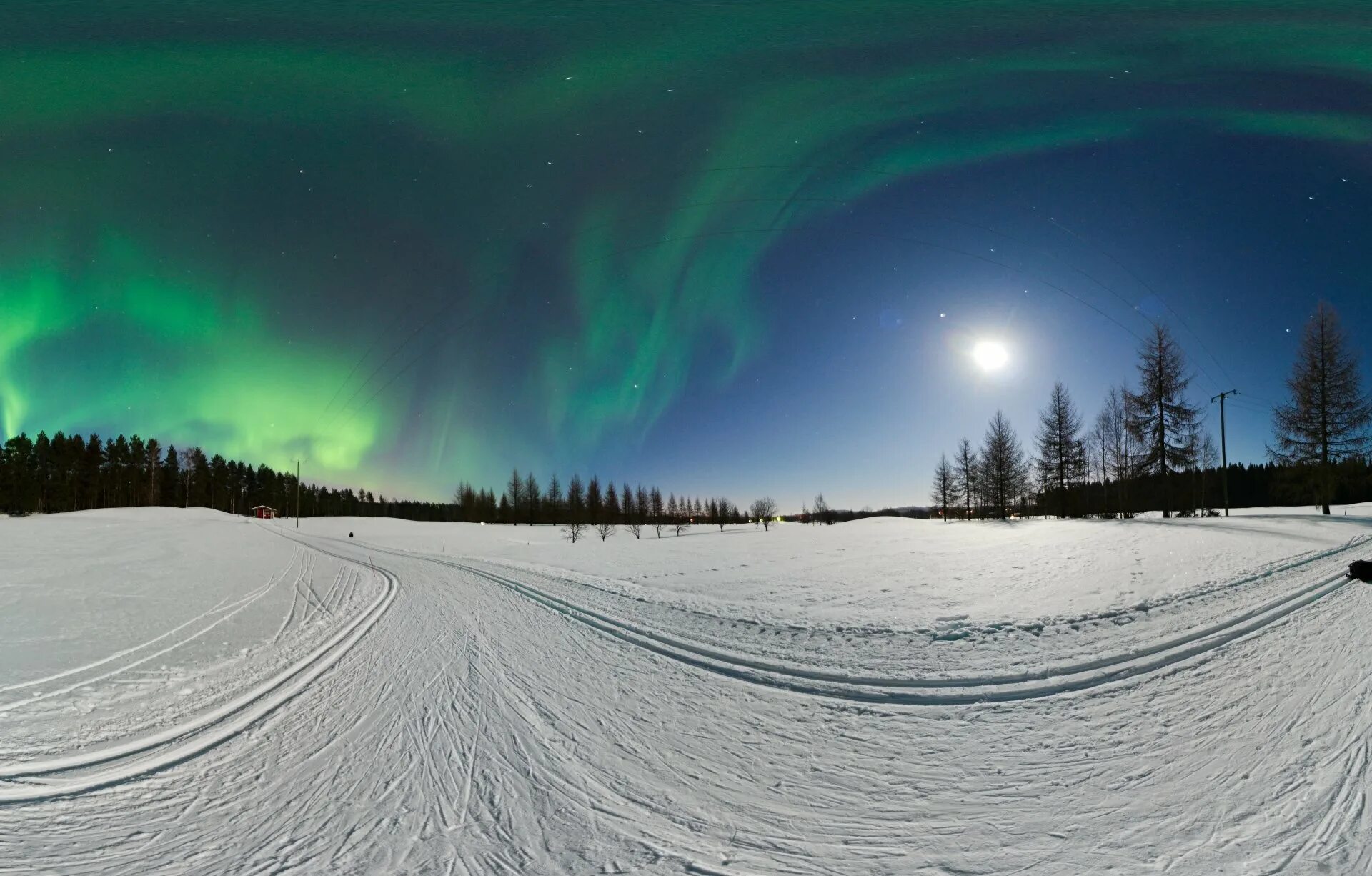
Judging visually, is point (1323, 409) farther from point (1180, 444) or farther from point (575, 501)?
point (575, 501)

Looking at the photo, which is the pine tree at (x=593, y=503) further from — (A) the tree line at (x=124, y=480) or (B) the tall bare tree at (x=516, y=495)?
(A) the tree line at (x=124, y=480)

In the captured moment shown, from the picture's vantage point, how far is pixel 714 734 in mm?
4609

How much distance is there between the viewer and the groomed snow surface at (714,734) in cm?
325

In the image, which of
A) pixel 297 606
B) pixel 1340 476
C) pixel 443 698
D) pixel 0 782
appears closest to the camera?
pixel 0 782

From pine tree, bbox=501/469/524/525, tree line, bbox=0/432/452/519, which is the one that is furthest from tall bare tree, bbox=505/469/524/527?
tree line, bbox=0/432/452/519

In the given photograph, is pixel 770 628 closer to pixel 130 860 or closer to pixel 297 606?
pixel 130 860

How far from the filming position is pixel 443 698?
17.8 feet

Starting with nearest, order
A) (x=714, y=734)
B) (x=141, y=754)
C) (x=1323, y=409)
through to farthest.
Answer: (x=141, y=754), (x=714, y=734), (x=1323, y=409)

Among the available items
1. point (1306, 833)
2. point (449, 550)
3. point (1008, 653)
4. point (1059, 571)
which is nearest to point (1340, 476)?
point (1059, 571)

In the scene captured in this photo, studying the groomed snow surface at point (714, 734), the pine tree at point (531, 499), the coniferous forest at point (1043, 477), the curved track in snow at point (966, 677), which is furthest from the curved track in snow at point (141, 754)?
the pine tree at point (531, 499)

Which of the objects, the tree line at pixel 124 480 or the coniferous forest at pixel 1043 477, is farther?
the tree line at pixel 124 480

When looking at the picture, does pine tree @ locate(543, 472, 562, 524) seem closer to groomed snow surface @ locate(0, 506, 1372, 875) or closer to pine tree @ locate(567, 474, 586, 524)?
pine tree @ locate(567, 474, 586, 524)

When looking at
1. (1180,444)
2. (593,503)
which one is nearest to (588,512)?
(593,503)

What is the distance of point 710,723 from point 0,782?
560 cm
